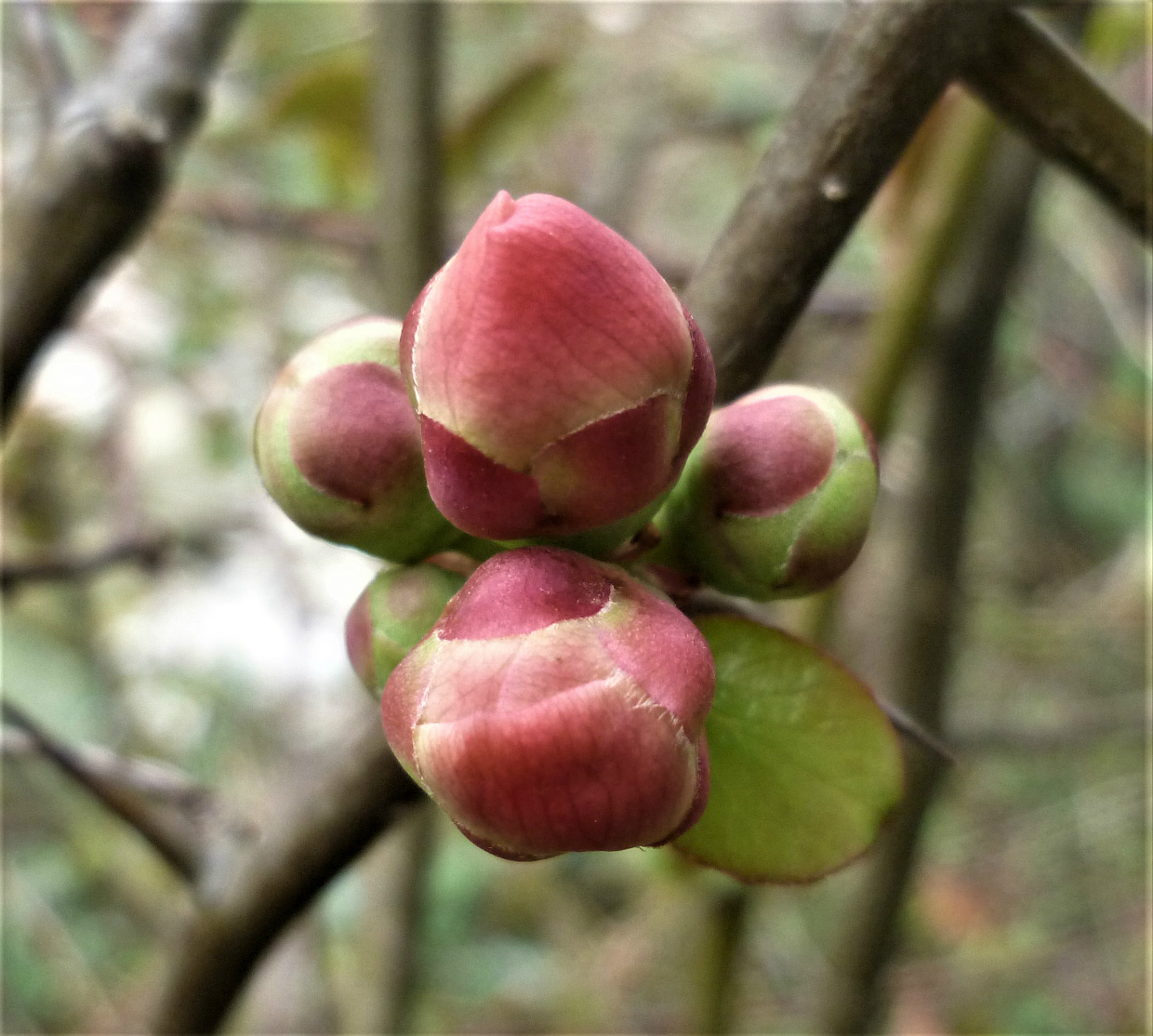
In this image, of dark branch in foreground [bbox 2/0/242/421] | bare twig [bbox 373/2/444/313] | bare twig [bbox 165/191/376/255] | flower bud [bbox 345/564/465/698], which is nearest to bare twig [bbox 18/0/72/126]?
dark branch in foreground [bbox 2/0/242/421]

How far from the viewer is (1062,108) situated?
42 centimetres

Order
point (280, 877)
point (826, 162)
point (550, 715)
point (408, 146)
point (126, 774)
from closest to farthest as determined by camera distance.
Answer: point (550, 715) < point (826, 162) < point (280, 877) < point (126, 774) < point (408, 146)

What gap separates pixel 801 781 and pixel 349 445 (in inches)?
8.1

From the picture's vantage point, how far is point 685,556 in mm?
412

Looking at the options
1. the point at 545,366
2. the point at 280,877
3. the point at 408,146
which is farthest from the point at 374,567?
the point at 545,366

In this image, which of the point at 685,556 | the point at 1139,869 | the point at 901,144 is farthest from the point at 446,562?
the point at 1139,869

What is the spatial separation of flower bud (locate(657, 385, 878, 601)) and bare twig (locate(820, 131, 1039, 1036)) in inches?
25.3

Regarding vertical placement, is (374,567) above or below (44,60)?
below

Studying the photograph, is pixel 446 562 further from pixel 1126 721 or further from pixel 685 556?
pixel 1126 721

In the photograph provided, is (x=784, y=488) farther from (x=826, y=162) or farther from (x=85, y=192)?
(x=85, y=192)

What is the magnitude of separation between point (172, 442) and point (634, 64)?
4.47 feet

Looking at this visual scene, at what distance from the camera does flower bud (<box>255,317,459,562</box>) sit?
1.22ft

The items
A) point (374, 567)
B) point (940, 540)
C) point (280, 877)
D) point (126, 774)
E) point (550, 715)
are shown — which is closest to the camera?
point (550, 715)

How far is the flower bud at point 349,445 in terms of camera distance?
373 mm
